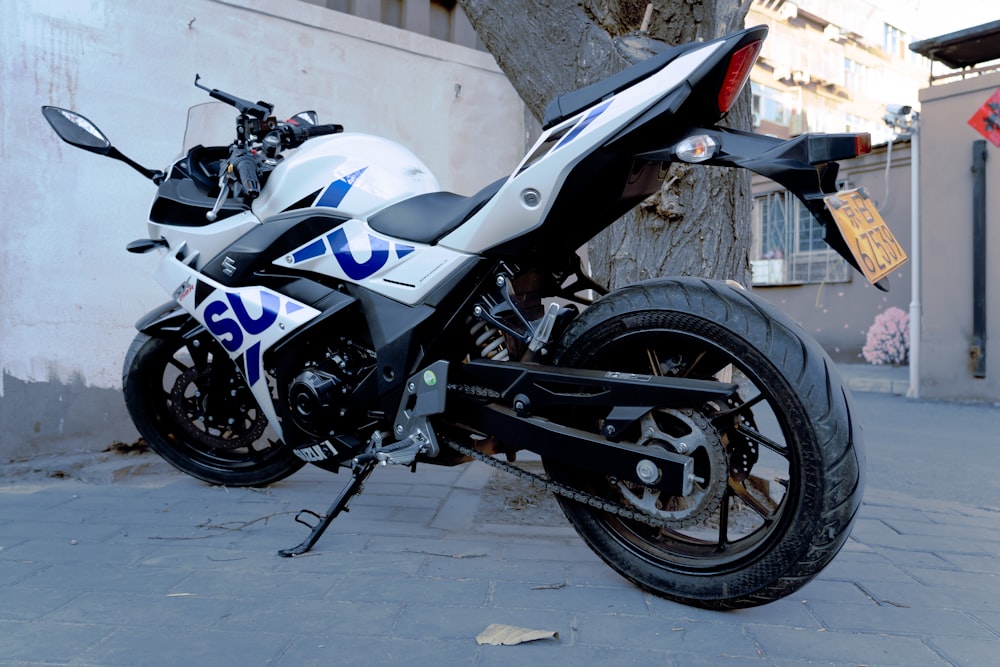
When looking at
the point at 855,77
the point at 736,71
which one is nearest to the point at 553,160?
the point at 736,71

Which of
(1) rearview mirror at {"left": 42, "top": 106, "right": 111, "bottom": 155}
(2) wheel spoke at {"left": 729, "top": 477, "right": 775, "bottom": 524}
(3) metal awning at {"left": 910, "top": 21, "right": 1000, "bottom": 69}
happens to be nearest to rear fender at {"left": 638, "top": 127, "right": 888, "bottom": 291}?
(2) wheel spoke at {"left": 729, "top": 477, "right": 775, "bottom": 524}

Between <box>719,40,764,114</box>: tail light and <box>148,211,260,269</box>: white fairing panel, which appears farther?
<box>148,211,260,269</box>: white fairing panel

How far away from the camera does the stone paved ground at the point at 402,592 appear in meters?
1.85

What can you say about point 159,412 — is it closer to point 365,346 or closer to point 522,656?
point 365,346

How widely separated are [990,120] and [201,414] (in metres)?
9.95

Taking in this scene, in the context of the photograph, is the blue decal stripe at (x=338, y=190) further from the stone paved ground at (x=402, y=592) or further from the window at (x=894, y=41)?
the window at (x=894, y=41)

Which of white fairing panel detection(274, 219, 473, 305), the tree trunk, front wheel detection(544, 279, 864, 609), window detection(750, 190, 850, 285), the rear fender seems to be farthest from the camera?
window detection(750, 190, 850, 285)

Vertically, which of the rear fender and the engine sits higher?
the rear fender

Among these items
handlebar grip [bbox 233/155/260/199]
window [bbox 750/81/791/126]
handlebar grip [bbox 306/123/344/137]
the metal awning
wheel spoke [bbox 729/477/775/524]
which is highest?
window [bbox 750/81/791/126]

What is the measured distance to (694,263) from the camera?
10.6 feet

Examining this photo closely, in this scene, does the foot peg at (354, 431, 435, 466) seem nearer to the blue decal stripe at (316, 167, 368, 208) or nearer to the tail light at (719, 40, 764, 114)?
the blue decal stripe at (316, 167, 368, 208)

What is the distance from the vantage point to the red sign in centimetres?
945

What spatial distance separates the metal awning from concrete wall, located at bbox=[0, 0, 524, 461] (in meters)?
8.40

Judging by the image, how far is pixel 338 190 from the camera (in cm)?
263
